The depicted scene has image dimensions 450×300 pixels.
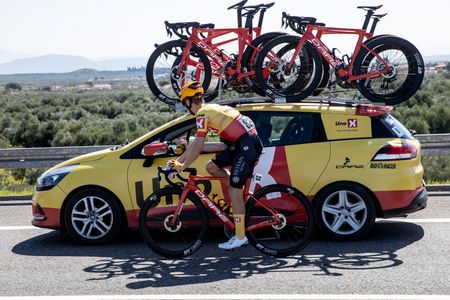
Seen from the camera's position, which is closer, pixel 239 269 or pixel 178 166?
pixel 239 269

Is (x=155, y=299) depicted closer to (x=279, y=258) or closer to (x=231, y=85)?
(x=279, y=258)

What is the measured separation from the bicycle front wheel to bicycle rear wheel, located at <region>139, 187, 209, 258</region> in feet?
8.79

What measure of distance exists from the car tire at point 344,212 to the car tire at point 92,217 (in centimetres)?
225

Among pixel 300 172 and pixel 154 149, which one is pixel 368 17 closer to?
pixel 300 172

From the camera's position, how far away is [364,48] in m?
8.76

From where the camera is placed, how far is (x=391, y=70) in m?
8.70

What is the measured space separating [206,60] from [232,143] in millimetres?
2086

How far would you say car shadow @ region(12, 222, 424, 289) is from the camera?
679cm

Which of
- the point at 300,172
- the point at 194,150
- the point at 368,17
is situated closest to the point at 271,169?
the point at 300,172

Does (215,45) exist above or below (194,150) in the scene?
above

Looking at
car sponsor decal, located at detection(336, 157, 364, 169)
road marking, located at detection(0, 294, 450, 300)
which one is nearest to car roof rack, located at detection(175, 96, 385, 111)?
car sponsor decal, located at detection(336, 157, 364, 169)

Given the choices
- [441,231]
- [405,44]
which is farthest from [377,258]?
[405,44]

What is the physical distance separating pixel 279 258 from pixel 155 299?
1.72 m

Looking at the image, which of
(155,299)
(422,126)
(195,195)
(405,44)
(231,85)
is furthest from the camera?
(422,126)
